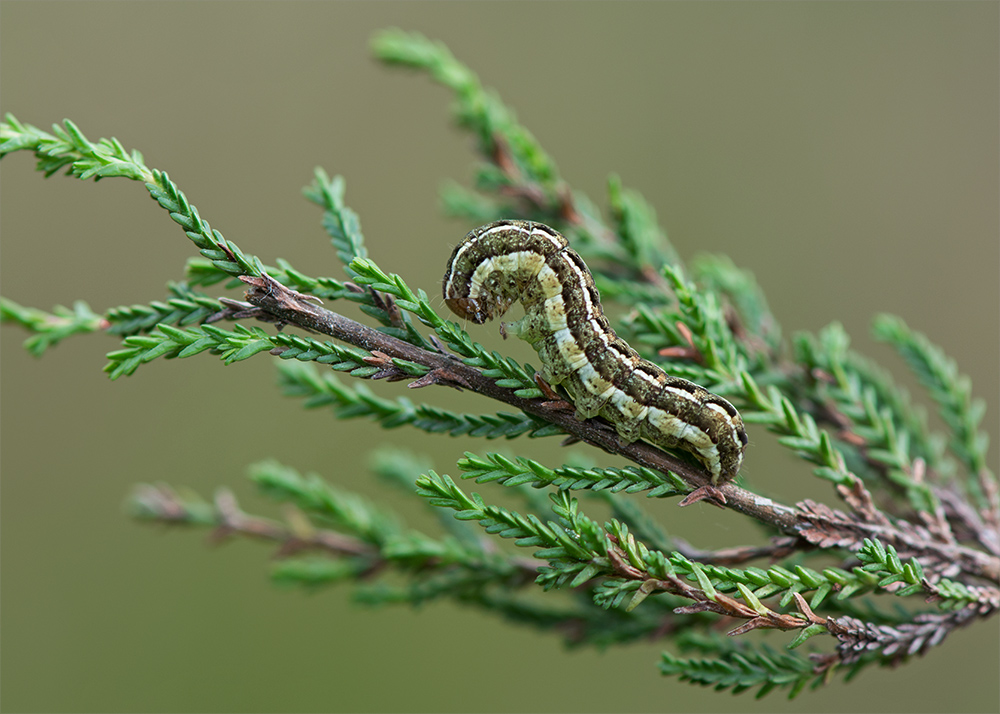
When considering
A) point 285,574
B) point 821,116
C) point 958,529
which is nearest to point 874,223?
point 821,116

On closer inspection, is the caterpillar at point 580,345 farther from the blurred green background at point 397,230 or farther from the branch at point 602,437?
the blurred green background at point 397,230

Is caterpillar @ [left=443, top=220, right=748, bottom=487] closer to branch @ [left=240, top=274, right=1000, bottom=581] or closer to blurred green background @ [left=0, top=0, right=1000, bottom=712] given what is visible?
branch @ [left=240, top=274, right=1000, bottom=581]

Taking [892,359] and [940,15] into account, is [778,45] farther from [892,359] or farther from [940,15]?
[892,359]

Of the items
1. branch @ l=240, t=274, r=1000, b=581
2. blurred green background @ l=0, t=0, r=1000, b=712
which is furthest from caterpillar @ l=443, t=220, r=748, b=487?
blurred green background @ l=0, t=0, r=1000, b=712

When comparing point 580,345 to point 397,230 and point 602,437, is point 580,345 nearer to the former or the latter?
point 602,437

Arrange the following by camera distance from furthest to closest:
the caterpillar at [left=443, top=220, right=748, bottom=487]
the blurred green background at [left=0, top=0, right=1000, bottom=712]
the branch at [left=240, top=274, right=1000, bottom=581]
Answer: the blurred green background at [left=0, top=0, right=1000, bottom=712] < the caterpillar at [left=443, top=220, right=748, bottom=487] < the branch at [left=240, top=274, right=1000, bottom=581]
